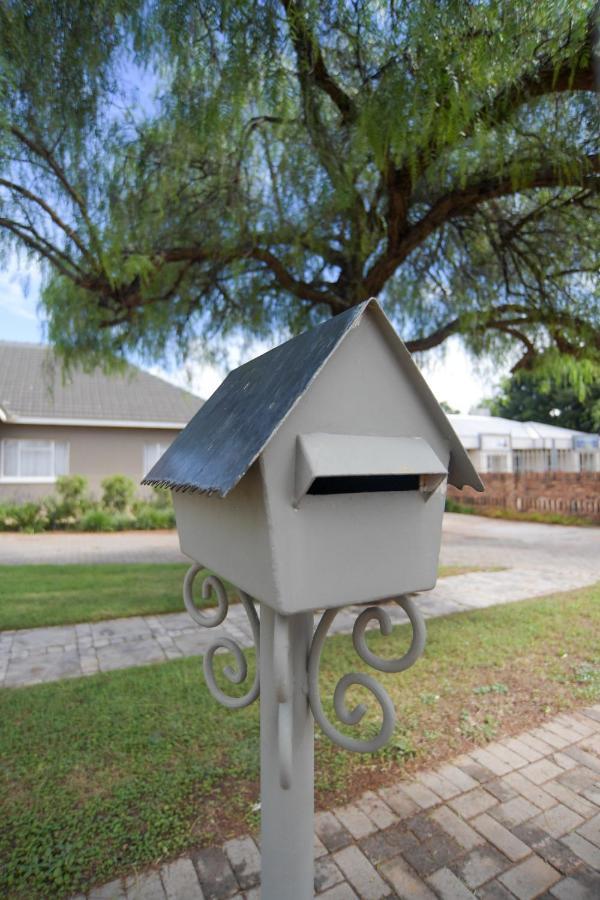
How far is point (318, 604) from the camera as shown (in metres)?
1.12

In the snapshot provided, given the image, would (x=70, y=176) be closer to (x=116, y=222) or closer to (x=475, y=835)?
(x=116, y=222)

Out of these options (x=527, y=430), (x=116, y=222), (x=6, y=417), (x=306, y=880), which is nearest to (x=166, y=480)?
(x=306, y=880)

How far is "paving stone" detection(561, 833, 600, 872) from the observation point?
79.5 inches

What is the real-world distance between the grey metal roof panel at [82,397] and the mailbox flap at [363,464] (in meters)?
14.2

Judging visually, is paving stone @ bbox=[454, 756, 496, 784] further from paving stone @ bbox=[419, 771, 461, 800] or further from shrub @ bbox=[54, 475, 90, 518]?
shrub @ bbox=[54, 475, 90, 518]

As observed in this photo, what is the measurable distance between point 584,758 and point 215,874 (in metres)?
2.12

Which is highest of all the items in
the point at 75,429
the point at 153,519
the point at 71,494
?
the point at 75,429

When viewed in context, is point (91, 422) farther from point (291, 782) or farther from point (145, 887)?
point (291, 782)

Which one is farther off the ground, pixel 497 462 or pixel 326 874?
pixel 497 462

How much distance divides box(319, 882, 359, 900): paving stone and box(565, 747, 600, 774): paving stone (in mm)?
1617

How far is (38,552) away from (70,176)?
25.3ft

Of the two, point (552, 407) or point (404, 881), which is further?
point (552, 407)

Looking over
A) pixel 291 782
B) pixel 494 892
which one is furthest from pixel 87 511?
pixel 291 782

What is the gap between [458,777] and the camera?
8.46ft
